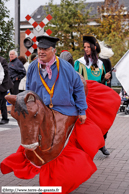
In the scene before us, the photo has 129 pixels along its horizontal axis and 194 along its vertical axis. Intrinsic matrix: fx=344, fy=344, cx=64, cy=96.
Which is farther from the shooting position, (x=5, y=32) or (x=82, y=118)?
(x=5, y=32)

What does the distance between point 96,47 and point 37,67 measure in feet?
7.01

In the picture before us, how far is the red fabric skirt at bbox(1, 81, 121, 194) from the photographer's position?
3607mm

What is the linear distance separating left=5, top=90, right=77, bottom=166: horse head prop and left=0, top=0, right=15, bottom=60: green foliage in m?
8.27

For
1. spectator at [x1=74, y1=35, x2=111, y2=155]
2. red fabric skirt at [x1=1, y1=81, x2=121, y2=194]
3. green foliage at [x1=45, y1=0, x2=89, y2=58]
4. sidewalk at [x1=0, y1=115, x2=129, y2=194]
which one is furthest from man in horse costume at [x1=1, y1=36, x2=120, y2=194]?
green foliage at [x1=45, y1=0, x2=89, y2=58]

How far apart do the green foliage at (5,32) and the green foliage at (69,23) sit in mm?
17946

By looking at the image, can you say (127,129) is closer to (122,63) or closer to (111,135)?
(111,135)

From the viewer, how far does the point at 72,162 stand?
3672 millimetres

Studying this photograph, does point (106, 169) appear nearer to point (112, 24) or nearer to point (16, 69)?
point (16, 69)

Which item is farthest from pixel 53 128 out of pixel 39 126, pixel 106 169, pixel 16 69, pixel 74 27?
pixel 74 27

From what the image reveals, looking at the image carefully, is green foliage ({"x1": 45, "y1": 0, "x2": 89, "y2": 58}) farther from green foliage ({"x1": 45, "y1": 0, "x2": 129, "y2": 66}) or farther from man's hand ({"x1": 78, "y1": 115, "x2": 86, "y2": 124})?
man's hand ({"x1": 78, "y1": 115, "x2": 86, "y2": 124})

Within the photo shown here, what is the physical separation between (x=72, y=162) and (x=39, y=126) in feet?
2.01

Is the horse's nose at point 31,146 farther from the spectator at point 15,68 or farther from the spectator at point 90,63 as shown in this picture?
the spectator at point 15,68

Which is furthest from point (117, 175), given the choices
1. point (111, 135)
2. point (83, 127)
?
point (111, 135)

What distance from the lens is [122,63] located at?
472 centimetres
